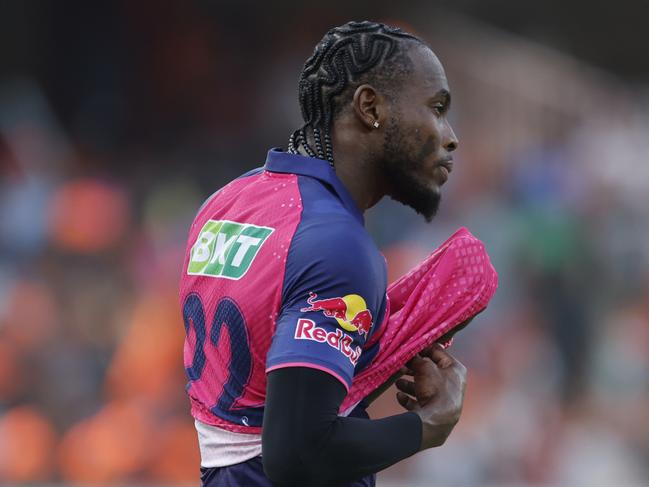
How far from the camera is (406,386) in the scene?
244 cm

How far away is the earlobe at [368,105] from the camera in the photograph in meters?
2.35

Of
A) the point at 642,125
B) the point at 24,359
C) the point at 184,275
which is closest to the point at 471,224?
the point at 642,125

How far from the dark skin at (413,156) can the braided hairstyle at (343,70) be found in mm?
20

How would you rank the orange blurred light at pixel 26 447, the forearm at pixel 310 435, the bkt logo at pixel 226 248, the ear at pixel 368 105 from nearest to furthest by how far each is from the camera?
the forearm at pixel 310 435, the bkt logo at pixel 226 248, the ear at pixel 368 105, the orange blurred light at pixel 26 447

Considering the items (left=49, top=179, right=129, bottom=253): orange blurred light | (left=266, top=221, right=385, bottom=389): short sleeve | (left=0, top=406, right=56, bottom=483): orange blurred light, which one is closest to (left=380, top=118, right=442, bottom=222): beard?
(left=266, top=221, right=385, bottom=389): short sleeve

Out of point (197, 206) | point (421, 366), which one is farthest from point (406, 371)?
point (197, 206)

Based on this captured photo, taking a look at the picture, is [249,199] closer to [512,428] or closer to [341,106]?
[341,106]

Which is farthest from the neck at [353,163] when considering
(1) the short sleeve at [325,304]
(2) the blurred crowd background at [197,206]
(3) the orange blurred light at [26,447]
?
(3) the orange blurred light at [26,447]

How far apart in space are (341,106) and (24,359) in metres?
6.23

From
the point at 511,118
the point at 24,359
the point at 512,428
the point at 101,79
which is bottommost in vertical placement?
the point at 24,359

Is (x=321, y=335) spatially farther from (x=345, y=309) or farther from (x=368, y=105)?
(x=368, y=105)

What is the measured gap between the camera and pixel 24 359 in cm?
810

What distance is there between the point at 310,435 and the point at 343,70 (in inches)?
31.2

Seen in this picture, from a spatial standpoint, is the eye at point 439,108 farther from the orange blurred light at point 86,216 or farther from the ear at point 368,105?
the orange blurred light at point 86,216
